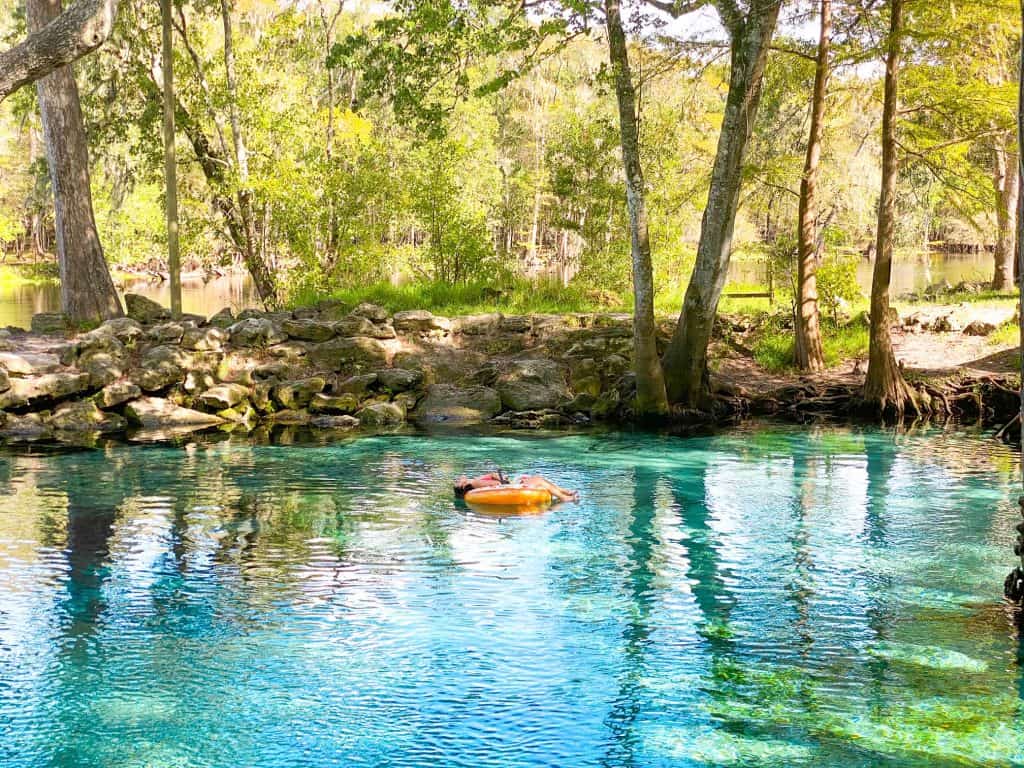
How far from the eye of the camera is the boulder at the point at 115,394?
17.1 metres

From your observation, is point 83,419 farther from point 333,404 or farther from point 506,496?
point 506,496

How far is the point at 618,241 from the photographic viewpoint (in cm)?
2409

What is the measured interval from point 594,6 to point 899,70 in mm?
5531

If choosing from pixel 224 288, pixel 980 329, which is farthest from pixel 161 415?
pixel 224 288

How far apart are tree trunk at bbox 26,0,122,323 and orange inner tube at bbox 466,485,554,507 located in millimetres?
11097

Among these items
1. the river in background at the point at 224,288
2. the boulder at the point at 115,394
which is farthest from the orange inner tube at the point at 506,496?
the river in background at the point at 224,288

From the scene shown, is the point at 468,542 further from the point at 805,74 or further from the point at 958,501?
the point at 805,74

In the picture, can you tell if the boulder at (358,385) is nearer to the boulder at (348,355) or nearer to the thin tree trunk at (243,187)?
the boulder at (348,355)

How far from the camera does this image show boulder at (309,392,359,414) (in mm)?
17969

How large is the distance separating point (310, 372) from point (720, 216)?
756 cm

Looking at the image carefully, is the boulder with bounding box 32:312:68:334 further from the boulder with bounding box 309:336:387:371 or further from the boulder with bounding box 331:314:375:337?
the boulder with bounding box 331:314:375:337

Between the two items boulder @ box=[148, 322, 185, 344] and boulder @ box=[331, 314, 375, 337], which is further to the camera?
boulder @ box=[331, 314, 375, 337]

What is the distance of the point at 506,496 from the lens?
1175 cm

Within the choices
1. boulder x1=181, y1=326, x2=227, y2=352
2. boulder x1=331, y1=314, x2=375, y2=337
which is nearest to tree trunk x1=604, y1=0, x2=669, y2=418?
boulder x1=331, y1=314, x2=375, y2=337
